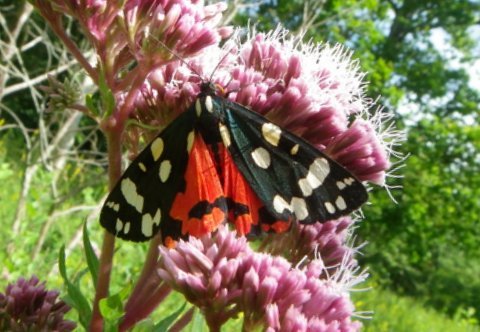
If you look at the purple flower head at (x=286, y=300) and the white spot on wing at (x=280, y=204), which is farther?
the white spot on wing at (x=280, y=204)

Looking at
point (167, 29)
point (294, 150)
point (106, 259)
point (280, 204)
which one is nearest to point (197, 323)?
point (106, 259)

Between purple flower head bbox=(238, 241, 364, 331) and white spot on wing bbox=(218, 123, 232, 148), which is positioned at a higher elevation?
white spot on wing bbox=(218, 123, 232, 148)

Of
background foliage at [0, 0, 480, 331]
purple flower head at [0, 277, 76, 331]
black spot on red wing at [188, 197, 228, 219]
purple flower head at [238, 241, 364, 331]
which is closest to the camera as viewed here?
purple flower head at [238, 241, 364, 331]

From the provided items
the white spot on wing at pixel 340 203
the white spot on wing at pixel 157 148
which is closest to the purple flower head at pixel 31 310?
the white spot on wing at pixel 157 148

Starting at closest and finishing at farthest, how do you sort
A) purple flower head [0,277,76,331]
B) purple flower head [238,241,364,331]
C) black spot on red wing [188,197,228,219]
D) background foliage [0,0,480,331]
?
purple flower head [238,241,364,331]
black spot on red wing [188,197,228,219]
purple flower head [0,277,76,331]
background foliage [0,0,480,331]

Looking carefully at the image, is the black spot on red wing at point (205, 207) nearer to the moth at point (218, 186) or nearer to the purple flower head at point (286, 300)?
the moth at point (218, 186)

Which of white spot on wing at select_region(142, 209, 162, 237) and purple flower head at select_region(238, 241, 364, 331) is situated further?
white spot on wing at select_region(142, 209, 162, 237)

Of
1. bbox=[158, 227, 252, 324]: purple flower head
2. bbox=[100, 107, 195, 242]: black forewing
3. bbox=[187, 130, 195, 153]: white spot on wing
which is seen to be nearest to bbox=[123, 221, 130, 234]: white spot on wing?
bbox=[100, 107, 195, 242]: black forewing

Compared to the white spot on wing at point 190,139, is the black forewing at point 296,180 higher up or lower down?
higher up

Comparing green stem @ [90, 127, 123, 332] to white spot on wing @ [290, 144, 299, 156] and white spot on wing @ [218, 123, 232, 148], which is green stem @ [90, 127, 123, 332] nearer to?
white spot on wing @ [218, 123, 232, 148]
